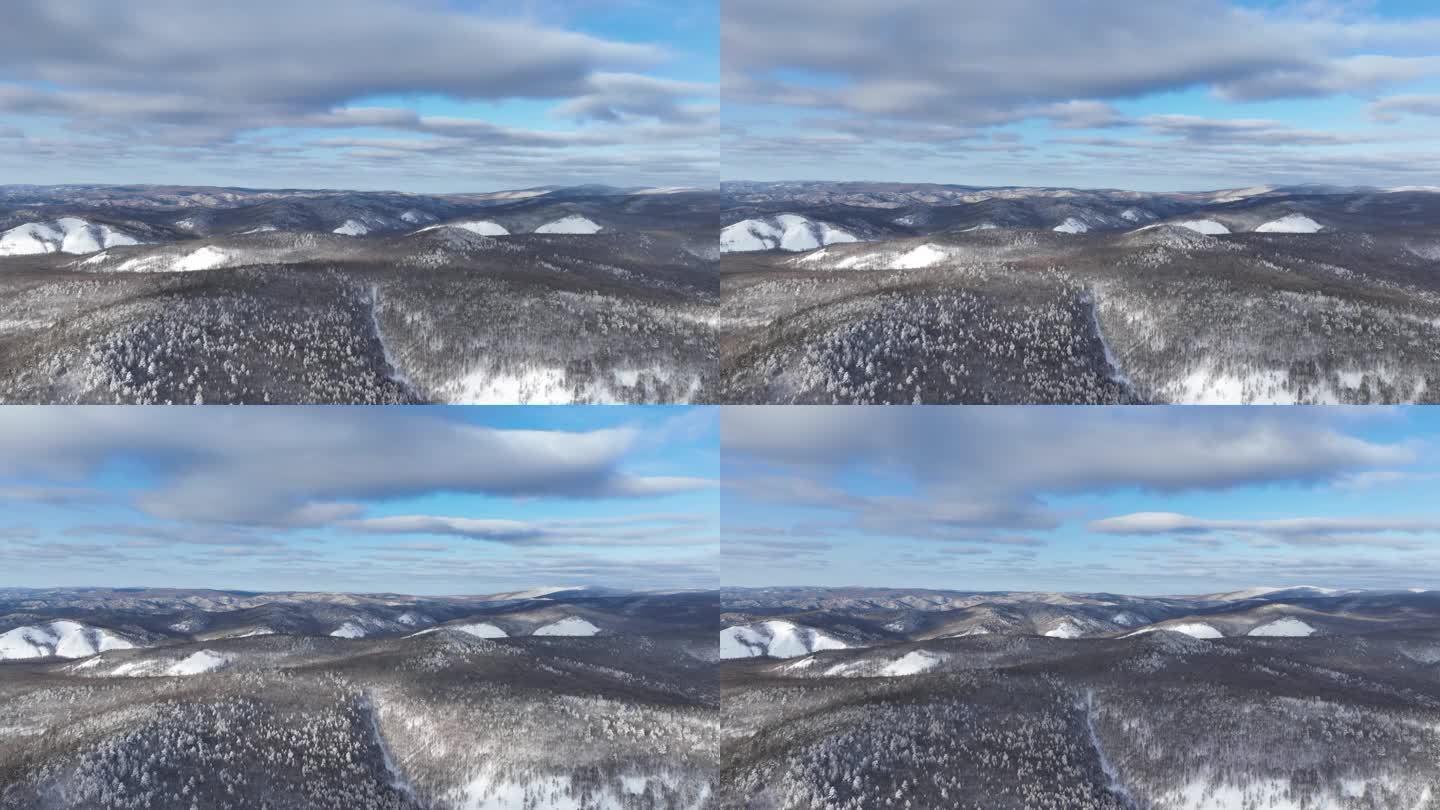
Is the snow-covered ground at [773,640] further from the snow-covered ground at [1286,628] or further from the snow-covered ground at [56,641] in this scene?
the snow-covered ground at [56,641]

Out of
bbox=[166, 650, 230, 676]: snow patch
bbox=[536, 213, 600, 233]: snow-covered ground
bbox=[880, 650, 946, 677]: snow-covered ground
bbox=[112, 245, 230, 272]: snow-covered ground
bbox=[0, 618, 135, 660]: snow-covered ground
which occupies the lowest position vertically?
bbox=[0, 618, 135, 660]: snow-covered ground

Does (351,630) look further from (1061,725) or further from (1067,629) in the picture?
(1061,725)

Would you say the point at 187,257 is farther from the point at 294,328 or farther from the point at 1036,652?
the point at 1036,652

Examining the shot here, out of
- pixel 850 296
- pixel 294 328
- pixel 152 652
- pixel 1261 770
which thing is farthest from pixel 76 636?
pixel 1261 770

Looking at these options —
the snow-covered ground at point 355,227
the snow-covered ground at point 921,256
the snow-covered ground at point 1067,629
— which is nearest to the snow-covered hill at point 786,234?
the snow-covered ground at point 921,256

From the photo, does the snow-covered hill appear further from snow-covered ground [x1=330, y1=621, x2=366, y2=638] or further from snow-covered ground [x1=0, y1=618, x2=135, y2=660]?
snow-covered ground [x1=0, y1=618, x2=135, y2=660]

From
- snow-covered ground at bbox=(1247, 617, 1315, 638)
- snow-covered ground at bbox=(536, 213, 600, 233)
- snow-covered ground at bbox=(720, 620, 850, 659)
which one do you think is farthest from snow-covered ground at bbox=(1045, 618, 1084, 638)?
snow-covered ground at bbox=(536, 213, 600, 233)

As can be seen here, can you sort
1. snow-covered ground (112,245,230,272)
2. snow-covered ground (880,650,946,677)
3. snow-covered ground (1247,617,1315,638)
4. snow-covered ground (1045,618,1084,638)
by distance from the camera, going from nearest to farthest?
snow-covered ground (880,650,946,677)
snow-covered ground (112,245,230,272)
snow-covered ground (1045,618,1084,638)
snow-covered ground (1247,617,1315,638)
